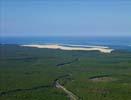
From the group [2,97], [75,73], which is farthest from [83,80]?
[2,97]

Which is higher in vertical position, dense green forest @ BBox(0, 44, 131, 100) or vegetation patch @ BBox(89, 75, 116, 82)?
dense green forest @ BBox(0, 44, 131, 100)

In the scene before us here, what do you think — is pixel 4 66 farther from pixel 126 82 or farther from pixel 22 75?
pixel 126 82

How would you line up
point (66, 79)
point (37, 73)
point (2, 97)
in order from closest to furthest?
point (2, 97) < point (66, 79) < point (37, 73)

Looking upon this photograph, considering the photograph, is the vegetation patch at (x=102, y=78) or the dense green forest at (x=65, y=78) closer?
the dense green forest at (x=65, y=78)

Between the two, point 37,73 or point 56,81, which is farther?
point 37,73

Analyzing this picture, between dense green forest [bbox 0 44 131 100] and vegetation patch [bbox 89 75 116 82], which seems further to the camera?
vegetation patch [bbox 89 75 116 82]

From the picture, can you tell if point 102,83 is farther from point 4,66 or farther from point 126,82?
point 4,66

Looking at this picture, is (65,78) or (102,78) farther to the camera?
(102,78)

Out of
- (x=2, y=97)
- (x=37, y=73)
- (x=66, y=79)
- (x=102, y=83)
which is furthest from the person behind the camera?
(x=37, y=73)
